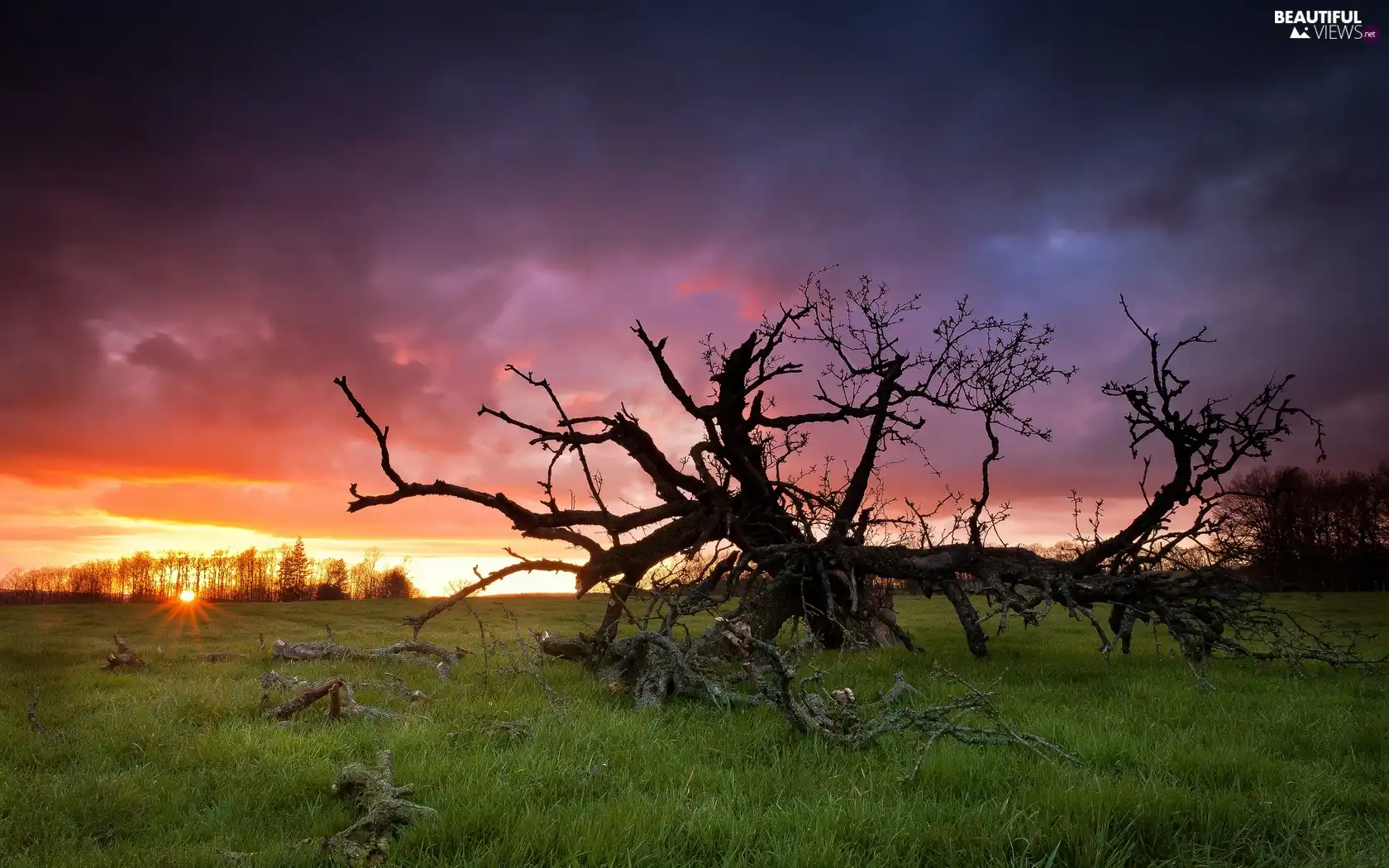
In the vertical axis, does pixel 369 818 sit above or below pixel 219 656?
above

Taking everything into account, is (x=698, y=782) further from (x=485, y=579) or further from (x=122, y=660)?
(x=122, y=660)

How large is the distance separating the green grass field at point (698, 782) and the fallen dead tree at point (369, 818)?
4.0 inches

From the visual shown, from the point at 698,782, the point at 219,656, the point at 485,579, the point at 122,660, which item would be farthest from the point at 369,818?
the point at 219,656

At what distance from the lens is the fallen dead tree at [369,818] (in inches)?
154

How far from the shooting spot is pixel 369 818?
164 inches

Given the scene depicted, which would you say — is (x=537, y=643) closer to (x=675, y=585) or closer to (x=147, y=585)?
(x=675, y=585)

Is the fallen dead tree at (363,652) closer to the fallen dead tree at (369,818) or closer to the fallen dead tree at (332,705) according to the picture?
the fallen dead tree at (332,705)

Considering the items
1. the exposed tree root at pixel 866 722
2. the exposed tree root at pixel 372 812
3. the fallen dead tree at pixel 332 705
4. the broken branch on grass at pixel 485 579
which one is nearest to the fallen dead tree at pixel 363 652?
the broken branch on grass at pixel 485 579

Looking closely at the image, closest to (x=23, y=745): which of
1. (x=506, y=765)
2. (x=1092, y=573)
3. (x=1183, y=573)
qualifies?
(x=506, y=765)

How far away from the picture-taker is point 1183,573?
12.0 metres

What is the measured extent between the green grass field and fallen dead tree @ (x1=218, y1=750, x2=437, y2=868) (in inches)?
4.0

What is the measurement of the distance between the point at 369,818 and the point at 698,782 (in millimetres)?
2148

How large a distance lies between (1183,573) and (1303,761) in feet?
21.3

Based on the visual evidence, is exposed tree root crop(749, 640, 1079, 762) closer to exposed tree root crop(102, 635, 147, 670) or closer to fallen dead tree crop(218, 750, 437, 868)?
fallen dead tree crop(218, 750, 437, 868)
